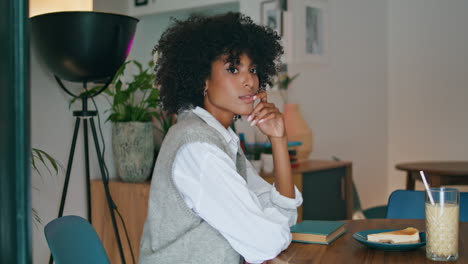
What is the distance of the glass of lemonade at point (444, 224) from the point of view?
1.22 metres

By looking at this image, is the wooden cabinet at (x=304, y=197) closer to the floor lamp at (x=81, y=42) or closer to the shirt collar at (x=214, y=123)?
the floor lamp at (x=81, y=42)

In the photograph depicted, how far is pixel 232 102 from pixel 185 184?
0.33 meters

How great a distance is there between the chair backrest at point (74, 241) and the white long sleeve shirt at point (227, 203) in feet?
0.80

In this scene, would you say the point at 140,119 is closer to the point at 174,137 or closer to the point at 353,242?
the point at 174,137

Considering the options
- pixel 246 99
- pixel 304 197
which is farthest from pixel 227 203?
pixel 304 197

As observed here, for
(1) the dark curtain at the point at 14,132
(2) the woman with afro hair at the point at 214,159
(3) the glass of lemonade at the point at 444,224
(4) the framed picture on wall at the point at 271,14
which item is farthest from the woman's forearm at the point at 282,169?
(4) the framed picture on wall at the point at 271,14

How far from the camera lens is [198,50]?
1.62m

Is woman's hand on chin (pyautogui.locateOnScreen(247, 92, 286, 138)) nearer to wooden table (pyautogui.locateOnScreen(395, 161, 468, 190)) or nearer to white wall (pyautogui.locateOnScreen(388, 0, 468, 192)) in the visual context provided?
wooden table (pyautogui.locateOnScreen(395, 161, 468, 190))

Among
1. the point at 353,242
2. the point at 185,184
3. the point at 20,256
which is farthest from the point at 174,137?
the point at 20,256

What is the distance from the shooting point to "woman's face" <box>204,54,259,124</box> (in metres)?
1.59

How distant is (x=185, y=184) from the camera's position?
1.37m

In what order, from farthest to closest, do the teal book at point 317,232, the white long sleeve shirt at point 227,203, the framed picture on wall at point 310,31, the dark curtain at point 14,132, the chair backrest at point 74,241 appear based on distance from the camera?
the framed picture on wall at point 310,31, the teal book at point 317,232, the white long sleeve shirt at point 227,203, the chair backrest at point 74,241, the dark curtain at point 14,132

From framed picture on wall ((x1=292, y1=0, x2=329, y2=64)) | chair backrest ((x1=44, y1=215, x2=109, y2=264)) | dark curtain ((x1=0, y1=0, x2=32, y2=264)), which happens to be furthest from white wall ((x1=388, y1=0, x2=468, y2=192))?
dark curtain ((x1=0, y1=0, x2=32, y2=264))

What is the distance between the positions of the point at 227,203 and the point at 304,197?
195 centimetres
